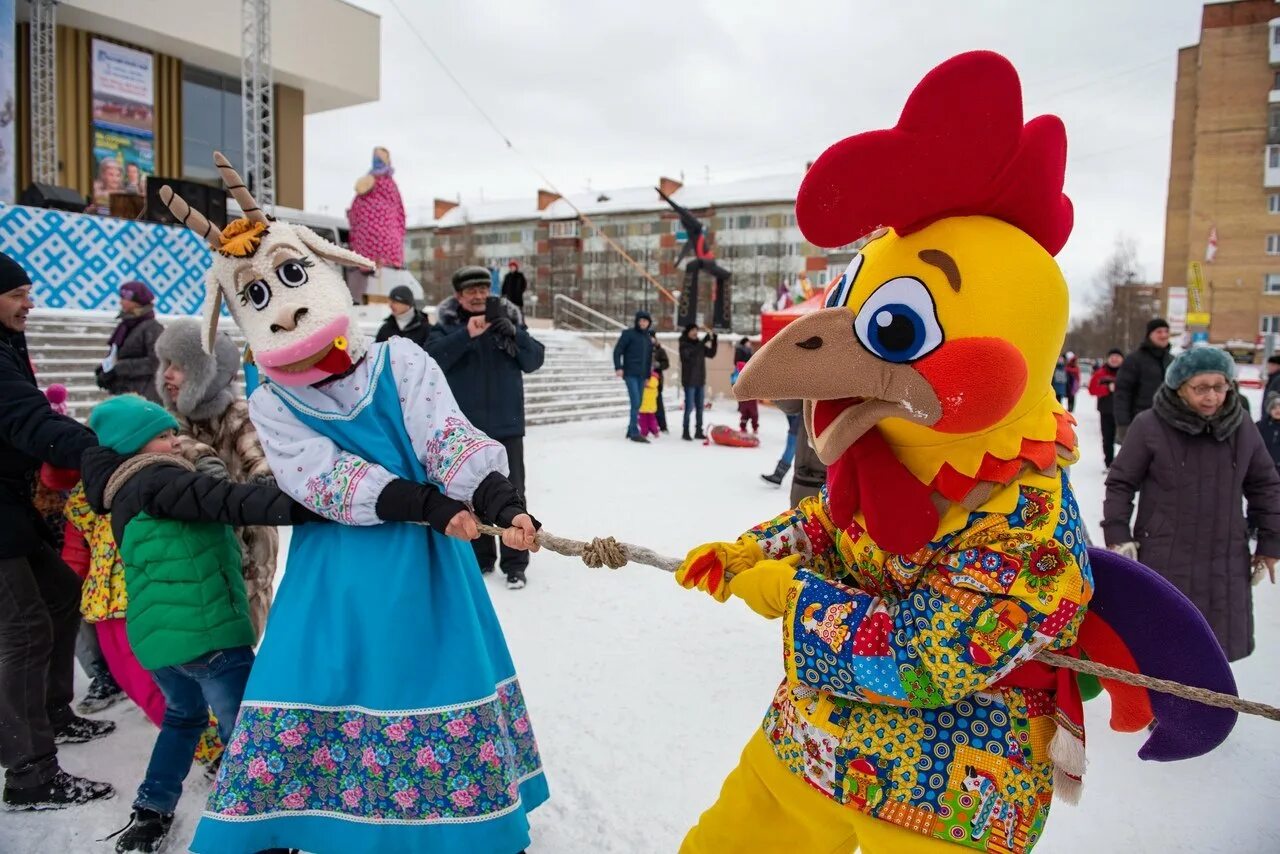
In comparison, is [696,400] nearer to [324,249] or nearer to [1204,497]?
[1204,497]

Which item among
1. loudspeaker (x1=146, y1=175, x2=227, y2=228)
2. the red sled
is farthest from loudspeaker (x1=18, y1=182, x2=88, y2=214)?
the red sled

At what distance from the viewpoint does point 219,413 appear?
313cm

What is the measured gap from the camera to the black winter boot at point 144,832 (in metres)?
2.31

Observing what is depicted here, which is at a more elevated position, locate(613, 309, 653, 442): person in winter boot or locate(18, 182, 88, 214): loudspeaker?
locate(18, 182, 88, 214): loudspeaker

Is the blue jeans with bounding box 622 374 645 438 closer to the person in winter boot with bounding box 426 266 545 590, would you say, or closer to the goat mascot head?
the person in winter boot with bounding box 426 266 545 590

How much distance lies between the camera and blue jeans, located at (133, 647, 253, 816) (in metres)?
2.36

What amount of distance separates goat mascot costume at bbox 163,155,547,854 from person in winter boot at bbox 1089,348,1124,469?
966 cm

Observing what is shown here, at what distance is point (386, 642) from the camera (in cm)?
201

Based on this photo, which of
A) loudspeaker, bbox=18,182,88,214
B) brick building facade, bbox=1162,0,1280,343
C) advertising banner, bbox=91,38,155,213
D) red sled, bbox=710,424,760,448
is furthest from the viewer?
brick building facade, bbox=1162,0,1280,343

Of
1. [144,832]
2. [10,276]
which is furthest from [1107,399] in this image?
[10,276]

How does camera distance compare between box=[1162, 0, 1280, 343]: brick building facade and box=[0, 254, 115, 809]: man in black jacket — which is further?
box=[1162, 0, 1280, 343]: brick building facade

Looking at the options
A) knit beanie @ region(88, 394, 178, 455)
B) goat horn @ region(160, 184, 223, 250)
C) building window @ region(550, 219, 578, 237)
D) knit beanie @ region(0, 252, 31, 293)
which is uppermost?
building window @ region(550, 219, 578, 237)

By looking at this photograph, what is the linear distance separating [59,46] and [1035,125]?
22.0m

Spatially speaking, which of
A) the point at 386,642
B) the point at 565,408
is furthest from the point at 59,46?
the point at 386,642
